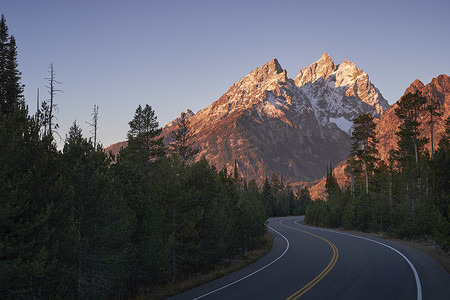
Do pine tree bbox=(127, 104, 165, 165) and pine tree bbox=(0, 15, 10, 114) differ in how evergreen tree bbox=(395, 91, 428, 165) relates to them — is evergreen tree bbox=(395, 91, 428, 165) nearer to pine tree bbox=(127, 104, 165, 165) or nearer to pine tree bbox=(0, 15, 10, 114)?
pine tree bbox=(127, 104, 165, 165)

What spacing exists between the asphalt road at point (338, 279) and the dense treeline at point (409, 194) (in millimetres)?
4285

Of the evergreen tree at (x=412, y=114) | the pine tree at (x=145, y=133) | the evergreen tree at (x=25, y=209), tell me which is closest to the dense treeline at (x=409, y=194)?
the evergreen tree at (x=412, y=114)

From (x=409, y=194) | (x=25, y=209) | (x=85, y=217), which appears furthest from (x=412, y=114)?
(x=25, y=209)

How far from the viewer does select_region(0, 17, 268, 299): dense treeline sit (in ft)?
36.1

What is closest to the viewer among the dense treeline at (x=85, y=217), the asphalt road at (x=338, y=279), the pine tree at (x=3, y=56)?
the dense treeline at (x=85, y=217)

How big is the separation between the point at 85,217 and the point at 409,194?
98.6ft

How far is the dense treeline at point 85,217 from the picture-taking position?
11000 mm

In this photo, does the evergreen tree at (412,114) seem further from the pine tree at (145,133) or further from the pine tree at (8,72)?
the pine tree at (8,72)

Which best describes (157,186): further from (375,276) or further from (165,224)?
(375,276)

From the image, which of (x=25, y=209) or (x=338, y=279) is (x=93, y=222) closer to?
(x=25, y=209)

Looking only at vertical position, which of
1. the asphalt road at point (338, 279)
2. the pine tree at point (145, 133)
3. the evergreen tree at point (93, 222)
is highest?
the pine tree at point (145, 133)

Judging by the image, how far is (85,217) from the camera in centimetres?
1517

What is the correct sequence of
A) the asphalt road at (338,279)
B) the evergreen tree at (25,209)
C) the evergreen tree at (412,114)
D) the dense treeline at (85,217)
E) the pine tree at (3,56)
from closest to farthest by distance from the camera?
the evergreen tree at (25,209) < the dense treeline at (85,217) < the asphalt road at (338,279) < the pine tree at (3,56) < the evergreen tree at (412,114)

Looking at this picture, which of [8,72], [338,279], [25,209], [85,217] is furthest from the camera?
[8,72]
